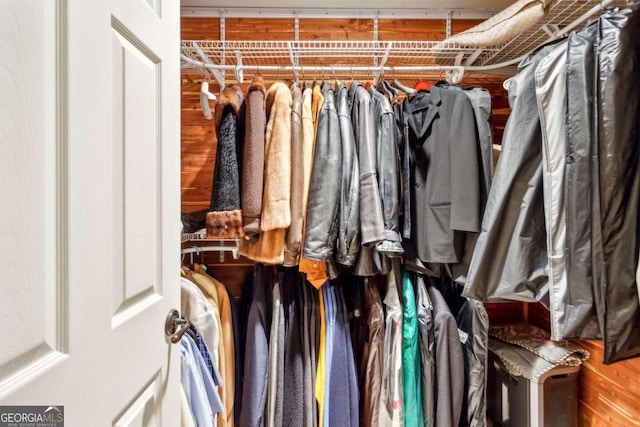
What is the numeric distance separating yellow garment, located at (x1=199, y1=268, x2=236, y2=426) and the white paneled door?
2.07 feet

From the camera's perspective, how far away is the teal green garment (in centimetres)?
145

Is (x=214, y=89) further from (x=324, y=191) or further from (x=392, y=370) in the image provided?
(x=392, y=370)

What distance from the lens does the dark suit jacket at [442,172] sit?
4.24 ft

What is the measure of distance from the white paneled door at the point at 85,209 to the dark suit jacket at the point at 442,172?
96 cm

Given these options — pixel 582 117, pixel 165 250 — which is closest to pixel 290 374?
pixel 165 250

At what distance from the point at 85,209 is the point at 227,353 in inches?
43.5

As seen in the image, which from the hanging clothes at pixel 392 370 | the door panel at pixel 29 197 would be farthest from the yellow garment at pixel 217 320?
the door panel at pixel 29 197

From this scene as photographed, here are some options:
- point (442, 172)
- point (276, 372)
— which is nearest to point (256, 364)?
point (276, 372)

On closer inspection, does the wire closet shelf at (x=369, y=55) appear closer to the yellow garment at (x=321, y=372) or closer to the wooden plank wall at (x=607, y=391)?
the yellow garment at (x=321, y=372)

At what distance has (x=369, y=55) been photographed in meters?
1.78

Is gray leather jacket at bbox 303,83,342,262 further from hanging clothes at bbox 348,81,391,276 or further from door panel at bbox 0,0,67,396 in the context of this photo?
door panel at bbox 0,0,67,396

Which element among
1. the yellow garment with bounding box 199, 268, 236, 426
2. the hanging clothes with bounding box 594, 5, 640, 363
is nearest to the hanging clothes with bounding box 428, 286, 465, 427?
the hanging clothes with bounding box 594, 5, 640, 363

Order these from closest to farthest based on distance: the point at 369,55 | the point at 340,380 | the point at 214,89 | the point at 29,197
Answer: the point at 29,197 < the point at 340,380 < the point at 369,55 < the point at 214,89

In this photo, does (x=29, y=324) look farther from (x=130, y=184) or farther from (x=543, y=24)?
(x=543, y=24)
